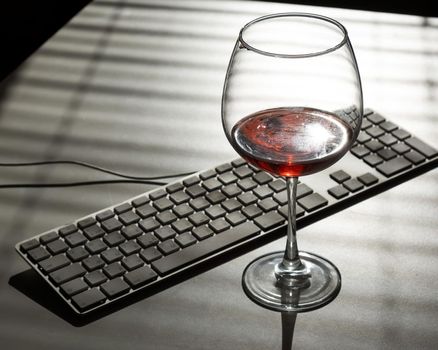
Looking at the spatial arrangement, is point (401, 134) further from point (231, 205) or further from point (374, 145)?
point (231, 205)

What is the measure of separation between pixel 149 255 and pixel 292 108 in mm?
205

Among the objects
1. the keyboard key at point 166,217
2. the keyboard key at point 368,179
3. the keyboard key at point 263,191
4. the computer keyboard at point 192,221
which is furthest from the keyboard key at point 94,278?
the keyboard key at point 368,179

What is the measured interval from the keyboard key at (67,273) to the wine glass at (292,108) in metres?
0.16

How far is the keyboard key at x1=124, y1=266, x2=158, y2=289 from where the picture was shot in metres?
0.89

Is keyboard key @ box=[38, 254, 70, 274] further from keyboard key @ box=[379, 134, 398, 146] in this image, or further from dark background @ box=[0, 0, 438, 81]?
dark background @ box=[0, 0, 438, 81]

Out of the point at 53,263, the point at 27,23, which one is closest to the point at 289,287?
the point at 53,263

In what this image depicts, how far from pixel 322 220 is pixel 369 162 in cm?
11

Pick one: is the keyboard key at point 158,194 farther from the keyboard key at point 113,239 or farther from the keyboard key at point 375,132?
the keyboard key at point 375,132

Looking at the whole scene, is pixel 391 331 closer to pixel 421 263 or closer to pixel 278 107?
pixel 421 263

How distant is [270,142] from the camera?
85cm

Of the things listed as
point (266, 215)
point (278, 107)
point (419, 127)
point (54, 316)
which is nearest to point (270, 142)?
point (278, 107)

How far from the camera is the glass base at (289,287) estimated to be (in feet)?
2.87

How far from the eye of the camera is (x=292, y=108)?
86 cm

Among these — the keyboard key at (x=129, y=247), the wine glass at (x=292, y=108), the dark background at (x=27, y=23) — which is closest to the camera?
the wine glass at (x=292, y=108)
